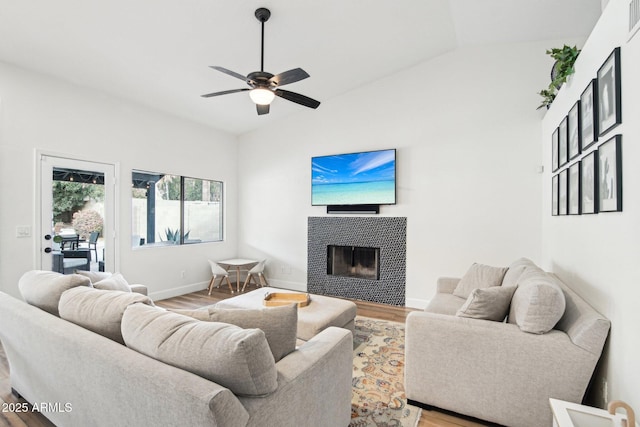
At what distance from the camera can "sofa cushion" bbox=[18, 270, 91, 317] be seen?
1.82 meters

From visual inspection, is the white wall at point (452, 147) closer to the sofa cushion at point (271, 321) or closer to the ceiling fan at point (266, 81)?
the ceiling fan at point (266, 81)

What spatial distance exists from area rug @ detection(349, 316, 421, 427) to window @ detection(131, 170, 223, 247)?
3261mm

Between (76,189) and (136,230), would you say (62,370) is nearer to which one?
(76,189)

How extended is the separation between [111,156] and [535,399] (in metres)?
4.89

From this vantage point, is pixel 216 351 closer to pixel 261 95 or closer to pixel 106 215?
A: pixel 261 95

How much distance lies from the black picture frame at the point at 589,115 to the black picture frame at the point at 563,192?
506 millimetres

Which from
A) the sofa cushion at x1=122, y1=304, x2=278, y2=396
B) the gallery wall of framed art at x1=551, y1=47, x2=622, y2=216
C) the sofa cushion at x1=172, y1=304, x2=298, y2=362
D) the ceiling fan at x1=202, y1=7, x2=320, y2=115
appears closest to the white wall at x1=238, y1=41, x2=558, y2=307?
the gallery wall of framed art at x1=551, y1=47, x2=622, y2=216

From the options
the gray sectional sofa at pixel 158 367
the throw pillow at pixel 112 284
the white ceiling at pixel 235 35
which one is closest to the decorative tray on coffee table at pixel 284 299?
the throw pillow at pixel 112 284

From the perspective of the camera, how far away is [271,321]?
141cm

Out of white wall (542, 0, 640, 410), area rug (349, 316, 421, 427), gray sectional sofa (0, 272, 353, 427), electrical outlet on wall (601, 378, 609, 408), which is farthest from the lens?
area rug (349, 316, 421, 427)

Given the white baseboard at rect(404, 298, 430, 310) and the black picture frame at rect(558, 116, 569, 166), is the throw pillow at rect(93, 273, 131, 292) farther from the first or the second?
the black picture frame at rect(558, 116, 569, 166)

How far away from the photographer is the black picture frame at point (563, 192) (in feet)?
8.20

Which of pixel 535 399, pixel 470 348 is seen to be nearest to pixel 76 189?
pixel 470 348

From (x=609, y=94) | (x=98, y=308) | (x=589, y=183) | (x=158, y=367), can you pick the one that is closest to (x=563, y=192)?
(x=589, y=183)
